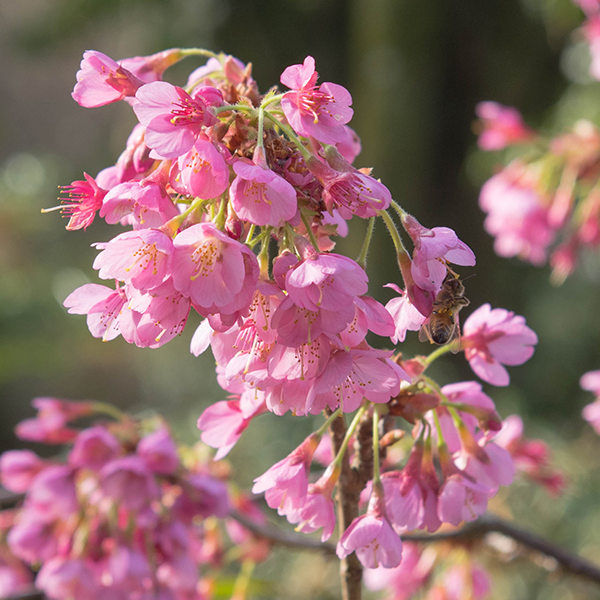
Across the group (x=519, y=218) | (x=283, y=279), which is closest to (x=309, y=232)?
(x=283, y=279)

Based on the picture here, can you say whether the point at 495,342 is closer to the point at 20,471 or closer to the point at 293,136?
the point at 293,136

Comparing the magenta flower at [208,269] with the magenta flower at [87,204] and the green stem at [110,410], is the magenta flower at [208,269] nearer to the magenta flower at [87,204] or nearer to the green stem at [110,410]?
the magenta flower at [87,204]

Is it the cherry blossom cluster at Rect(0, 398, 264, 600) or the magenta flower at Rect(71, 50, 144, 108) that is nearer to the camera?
the magenta flower at Rect(71, 50, 144, 108)

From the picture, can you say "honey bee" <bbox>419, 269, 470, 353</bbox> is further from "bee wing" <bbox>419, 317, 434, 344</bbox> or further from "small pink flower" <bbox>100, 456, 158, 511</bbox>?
"small pink flower" <bbox>100, 456, 158, 511</bbox>

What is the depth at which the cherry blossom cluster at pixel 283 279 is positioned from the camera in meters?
0.23

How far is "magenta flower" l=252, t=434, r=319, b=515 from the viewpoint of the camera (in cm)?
30

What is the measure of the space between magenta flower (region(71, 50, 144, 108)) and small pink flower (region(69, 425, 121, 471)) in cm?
34

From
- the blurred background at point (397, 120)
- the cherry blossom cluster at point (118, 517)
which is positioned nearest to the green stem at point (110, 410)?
the cherry blossom cluster at point (118, 517)

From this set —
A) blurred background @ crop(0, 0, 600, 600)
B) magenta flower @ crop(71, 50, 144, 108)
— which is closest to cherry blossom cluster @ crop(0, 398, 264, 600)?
magenta flower @ crop(71, 50, 144, 108)

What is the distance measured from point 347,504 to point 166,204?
0.20 meters

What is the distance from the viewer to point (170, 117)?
9.7 inches

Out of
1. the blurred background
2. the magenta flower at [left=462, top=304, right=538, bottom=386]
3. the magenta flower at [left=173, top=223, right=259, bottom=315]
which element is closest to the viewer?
the magenta flower at [left=173, top=223, right=259, bottom=315]

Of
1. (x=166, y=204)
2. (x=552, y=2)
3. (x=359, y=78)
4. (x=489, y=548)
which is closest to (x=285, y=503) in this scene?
(x=166, y=204)

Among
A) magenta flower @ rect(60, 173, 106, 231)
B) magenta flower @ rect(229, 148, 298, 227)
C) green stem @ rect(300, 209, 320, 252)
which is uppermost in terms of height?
magenta flower @ rect(229, 148, 298, 227)
